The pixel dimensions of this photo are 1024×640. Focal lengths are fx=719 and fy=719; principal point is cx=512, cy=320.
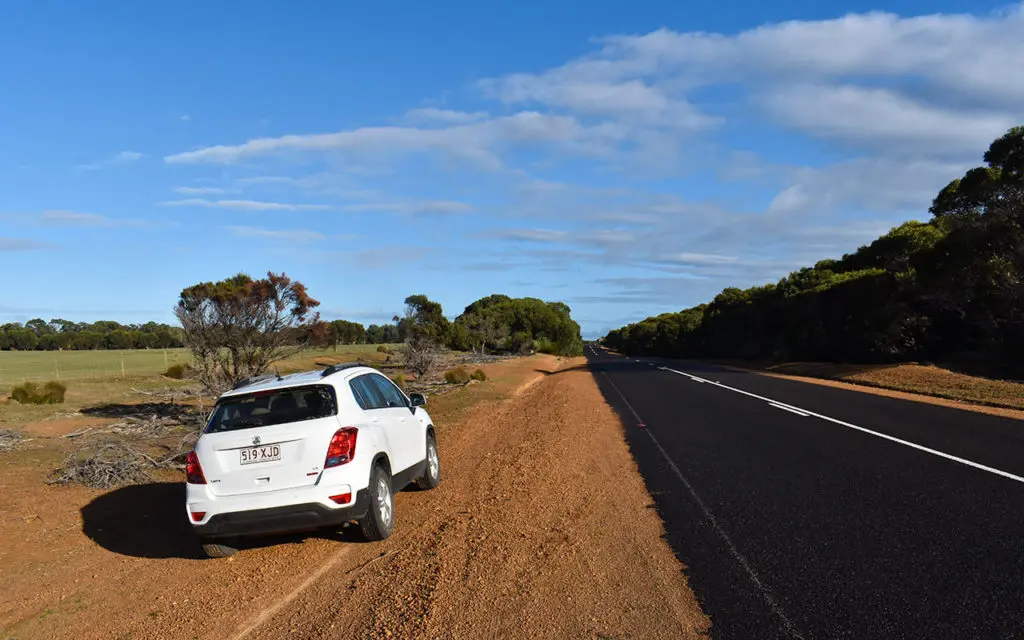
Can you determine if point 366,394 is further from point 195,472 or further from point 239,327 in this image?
point 239,327

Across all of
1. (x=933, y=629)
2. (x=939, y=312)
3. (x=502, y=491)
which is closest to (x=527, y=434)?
(x=502, y=491)

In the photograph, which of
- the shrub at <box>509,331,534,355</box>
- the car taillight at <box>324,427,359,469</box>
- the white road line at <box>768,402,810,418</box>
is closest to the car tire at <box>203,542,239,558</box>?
the car taillight at <box>324,427,359,469</box>

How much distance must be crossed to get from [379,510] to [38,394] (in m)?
22.8

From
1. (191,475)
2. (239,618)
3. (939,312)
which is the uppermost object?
(939,312)

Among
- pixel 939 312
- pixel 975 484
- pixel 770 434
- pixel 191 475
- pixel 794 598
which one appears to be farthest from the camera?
pixel 939 312

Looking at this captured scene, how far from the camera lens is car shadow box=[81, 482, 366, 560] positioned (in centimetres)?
736

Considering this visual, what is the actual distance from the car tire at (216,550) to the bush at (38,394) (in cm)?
2132

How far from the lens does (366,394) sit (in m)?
7.90

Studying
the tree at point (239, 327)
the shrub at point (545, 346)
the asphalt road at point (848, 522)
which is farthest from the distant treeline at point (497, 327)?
the asphalt road at point (848, 522)

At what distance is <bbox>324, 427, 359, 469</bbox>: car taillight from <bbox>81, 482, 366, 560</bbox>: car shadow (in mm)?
1130

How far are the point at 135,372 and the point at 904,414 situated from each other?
1460 inches

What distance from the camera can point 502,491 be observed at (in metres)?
9.02

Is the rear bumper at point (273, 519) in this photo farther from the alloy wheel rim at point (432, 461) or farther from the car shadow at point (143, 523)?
the alloy wheel rim at point (432, 461)

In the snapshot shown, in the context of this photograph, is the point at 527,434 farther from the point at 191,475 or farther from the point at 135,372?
the point at 135,372
